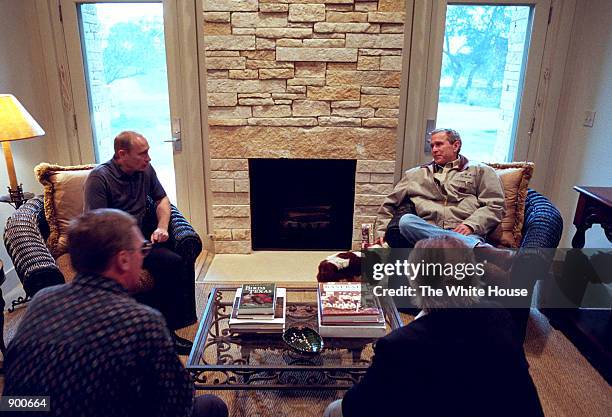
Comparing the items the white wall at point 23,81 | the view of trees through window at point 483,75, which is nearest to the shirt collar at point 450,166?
the view of trees through window at point 483,75

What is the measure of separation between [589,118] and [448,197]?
48.4 inches

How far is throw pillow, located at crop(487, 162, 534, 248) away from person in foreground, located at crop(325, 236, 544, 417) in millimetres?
1698

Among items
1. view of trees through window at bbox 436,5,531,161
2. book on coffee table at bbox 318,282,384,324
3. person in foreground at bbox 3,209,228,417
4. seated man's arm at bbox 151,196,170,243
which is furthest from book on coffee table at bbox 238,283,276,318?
view of trees through window at bbox 436,5,531,161

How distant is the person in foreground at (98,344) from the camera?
999 millimetres

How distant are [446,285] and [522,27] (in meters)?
2.72

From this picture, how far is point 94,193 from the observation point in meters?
2.30

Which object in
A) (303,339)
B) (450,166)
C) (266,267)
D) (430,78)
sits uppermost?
(430,78)

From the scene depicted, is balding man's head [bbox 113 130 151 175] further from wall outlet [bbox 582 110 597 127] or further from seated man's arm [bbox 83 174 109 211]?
wall outlet [bbox 582 110 597 127]

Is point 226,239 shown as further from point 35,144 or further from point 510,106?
point 510,106

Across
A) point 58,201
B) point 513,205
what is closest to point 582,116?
point 513,205

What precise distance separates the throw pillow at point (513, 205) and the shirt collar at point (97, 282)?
89.3 inches

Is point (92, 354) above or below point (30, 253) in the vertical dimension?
above

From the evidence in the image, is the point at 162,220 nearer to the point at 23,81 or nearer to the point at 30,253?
the point at 30,253

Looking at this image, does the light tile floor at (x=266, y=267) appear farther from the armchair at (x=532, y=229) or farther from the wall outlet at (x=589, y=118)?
the wall outlet at (x=589, y=118)
